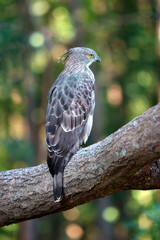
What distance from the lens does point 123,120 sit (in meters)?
18.0

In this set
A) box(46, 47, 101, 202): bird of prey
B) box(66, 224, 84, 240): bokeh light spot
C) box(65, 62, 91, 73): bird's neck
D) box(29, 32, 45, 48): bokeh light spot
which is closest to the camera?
box(46, 47, 101, 202): bird of prey

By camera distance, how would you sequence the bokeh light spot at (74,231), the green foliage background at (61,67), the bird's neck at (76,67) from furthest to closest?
the bokeh light spot at (74,231)
the green foliage background at (61,67)
the bird's neck at (76,67)

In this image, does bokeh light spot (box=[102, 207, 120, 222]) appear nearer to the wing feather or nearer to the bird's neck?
the bird's neck

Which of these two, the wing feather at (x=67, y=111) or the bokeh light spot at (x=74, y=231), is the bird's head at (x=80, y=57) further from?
the bokeh light spot at (x=74, y=231)

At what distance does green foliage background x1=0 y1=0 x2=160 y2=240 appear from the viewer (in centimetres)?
1494

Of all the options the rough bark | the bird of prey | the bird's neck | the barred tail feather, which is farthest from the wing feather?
the rough bark

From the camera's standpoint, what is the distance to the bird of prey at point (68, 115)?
6.32 meters

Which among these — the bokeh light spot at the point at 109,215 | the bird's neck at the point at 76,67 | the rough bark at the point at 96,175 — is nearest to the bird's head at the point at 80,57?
the bird's neck at the point at 76,67

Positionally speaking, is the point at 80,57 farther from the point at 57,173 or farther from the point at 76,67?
the point at 57,173

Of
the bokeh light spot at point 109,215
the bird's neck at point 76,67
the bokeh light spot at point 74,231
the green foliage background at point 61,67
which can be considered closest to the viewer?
the bird's neck at point 76,67

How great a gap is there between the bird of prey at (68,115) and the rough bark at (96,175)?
0.21m

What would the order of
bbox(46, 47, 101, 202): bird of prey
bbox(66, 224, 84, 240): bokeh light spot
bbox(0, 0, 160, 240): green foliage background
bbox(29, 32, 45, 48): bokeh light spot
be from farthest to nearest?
bbox(66, 224, 84, 240): bokeh light spot, bbox(0, 0, 160, 240): green foliage background, bbox(29, 32, 45, 48): bokeh light spot, bbox(46, 47, 101, 202): bird of prey

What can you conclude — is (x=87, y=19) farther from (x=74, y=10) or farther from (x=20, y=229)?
(x=20, y=229)

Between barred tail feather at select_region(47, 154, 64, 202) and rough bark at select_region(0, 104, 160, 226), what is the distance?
0.07m
